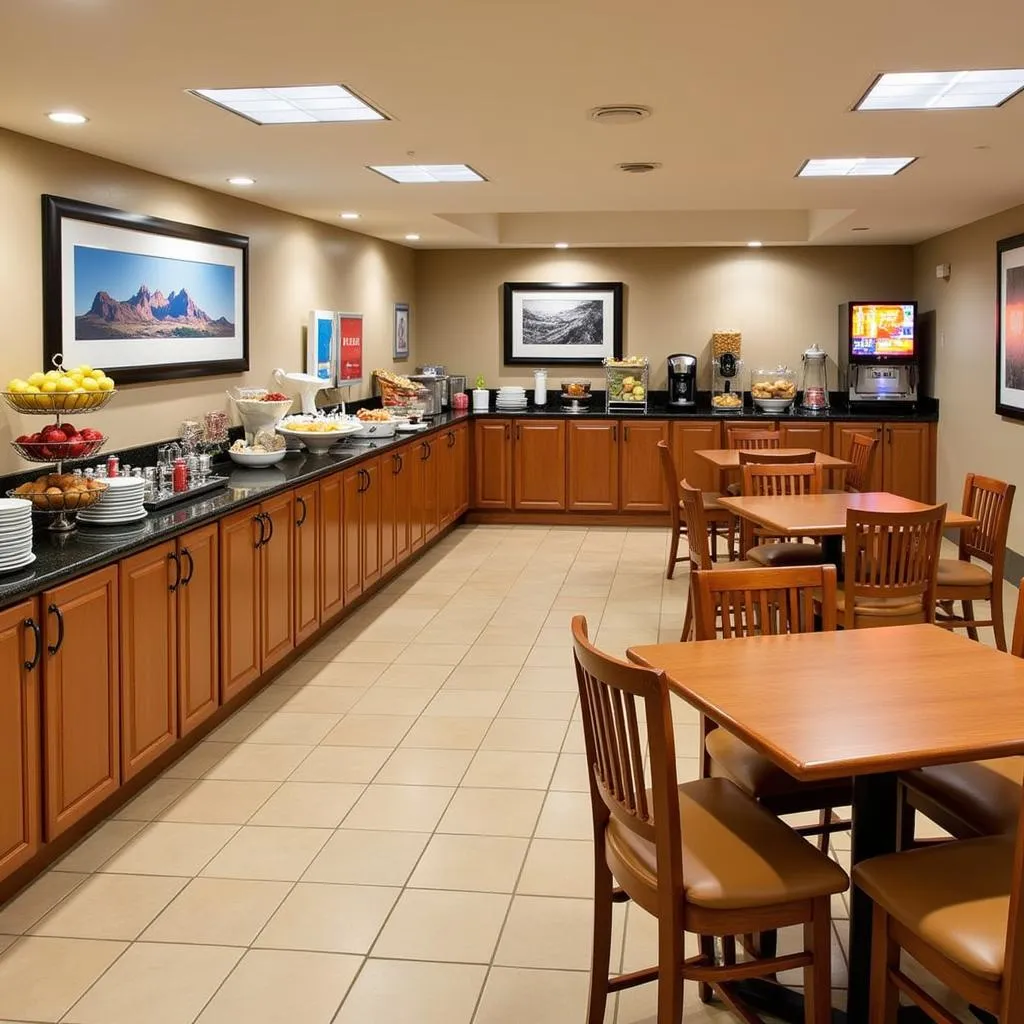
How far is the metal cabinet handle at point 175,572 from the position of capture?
403 cm

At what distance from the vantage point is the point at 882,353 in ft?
31.0

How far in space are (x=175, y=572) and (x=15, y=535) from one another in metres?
0.84

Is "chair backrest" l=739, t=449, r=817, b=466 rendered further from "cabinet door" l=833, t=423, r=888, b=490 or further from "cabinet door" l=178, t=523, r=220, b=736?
"cabinet door" l=178, t=523, r=220, b=736

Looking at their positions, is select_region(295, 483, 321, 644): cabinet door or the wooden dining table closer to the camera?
the wooden dining table

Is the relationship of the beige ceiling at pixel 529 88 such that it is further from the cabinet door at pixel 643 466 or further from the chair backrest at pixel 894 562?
the cabinet door at pixel 643 466

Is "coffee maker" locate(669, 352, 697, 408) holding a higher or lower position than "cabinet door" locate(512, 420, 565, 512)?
higher

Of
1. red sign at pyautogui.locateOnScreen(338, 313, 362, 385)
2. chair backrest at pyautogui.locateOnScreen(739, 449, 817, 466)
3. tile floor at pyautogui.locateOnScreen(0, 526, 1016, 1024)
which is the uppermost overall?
red sign at pyautogui.locateOnScreen(338, 313, 362, 385)

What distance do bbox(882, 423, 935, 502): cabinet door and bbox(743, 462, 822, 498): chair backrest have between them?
3283 mm

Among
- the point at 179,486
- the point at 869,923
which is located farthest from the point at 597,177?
the point at 869,923

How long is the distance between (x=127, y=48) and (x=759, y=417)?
6.85 m

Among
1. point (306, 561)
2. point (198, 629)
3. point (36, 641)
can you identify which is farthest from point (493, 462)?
point (36, 641)

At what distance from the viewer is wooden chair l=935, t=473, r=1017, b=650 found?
5031 mm

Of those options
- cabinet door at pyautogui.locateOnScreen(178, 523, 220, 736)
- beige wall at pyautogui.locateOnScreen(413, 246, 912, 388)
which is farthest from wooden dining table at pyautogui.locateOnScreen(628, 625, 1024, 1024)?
beige wall at pyautogui.locateOnScreen(413, 246, 912, 388)

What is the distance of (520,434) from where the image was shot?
32.1 feet
